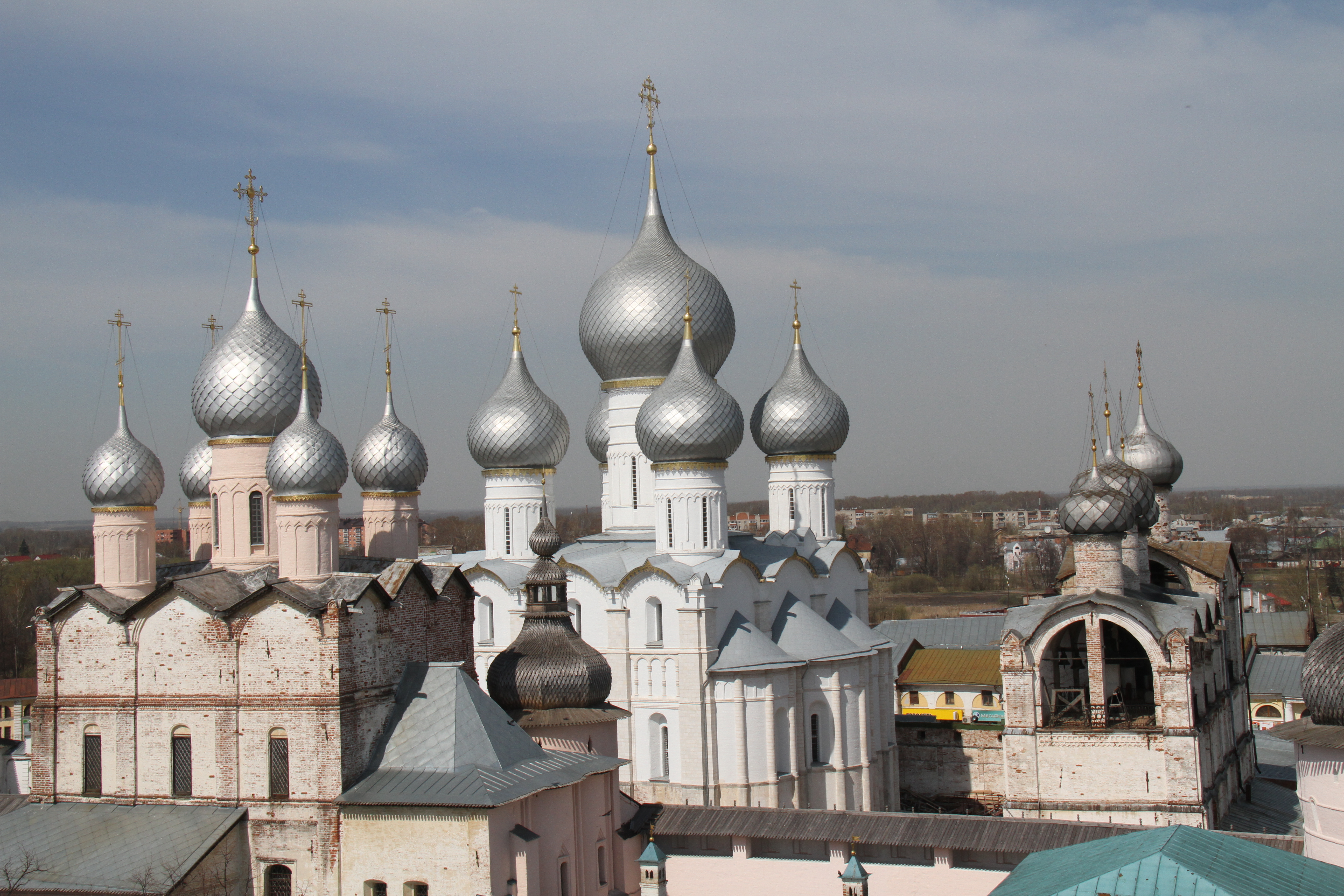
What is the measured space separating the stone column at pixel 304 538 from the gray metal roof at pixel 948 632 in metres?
23.2

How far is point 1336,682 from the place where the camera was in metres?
14.6

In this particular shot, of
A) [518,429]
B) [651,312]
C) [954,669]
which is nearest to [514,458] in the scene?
[518,429]

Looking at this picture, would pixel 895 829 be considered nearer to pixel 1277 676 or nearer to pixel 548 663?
pixel 548 663

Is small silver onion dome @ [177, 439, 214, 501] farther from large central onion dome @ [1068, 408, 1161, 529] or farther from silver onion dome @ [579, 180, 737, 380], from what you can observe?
large central onion dome @ [1068, 408, 1161, 529]

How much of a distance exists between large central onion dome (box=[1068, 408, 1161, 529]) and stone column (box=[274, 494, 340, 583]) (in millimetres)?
12008

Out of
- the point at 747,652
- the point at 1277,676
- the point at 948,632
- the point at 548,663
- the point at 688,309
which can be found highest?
the point at 688,309

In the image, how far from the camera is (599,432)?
1071 inches

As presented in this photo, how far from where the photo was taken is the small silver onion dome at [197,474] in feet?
80.1

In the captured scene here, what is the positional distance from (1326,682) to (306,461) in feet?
41.4

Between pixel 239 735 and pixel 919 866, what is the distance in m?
8.49

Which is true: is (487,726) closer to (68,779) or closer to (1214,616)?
(68,779)

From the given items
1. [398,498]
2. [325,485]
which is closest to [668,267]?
[398,498]

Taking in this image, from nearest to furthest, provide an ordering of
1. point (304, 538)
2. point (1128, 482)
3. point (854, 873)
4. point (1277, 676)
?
point (854, 873), point (304, 538), point (1128, 482), point (1277, 676)

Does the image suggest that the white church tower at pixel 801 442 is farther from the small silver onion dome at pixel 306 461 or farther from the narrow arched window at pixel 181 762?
the narrow arched window at pixel 181 762
